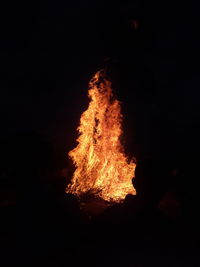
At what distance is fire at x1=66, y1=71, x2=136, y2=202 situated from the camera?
10.9 meters

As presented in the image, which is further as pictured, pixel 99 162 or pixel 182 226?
pixel 99 162

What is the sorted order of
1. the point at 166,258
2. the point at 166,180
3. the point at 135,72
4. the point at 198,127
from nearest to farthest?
the point at 166,258 < the point at 166,180 < the point at 135,72 < the point at 198,127

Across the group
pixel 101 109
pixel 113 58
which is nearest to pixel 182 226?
pixel 101 109

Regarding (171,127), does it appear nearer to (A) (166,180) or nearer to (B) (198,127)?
(B) (198,127)

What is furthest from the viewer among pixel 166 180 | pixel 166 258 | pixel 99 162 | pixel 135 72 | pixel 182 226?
pixel 135 72

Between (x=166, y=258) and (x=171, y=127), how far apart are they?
935cm

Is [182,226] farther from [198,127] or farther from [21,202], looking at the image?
[198,127]

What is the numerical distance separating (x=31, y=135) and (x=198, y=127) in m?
8.29

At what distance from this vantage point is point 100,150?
11.1 meters

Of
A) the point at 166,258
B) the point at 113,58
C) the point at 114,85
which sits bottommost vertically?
the point at 166,258

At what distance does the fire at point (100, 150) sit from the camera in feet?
35.8

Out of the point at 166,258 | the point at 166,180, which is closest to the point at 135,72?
the point at 166,180

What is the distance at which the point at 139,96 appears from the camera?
40.8 ft

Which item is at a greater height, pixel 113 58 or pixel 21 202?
pixel 113 58
